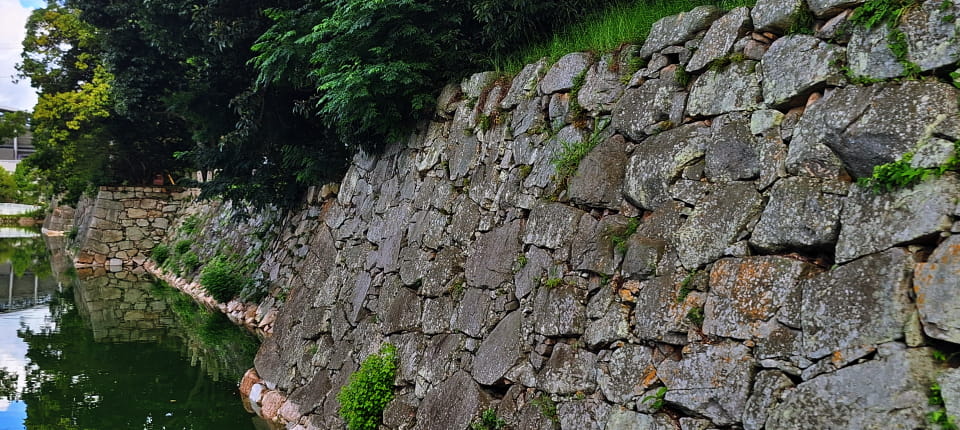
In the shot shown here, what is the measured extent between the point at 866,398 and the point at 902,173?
0.92m

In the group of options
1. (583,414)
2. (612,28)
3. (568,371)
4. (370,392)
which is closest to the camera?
(583,414)

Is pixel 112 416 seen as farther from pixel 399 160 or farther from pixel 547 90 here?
pixel 547 90

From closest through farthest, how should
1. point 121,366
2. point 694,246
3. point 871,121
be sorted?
1. point 871,121
2. point 694,246
3. point 121,366

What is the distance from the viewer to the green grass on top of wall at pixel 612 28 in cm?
483

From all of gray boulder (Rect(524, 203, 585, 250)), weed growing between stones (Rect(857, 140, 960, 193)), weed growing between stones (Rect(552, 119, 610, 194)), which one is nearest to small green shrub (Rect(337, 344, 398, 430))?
gray boulder (Rect(524, 203, 585, 250))

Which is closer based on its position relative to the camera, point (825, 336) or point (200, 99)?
point (825, 336)

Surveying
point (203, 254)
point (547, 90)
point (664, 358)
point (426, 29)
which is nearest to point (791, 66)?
point (664, 358)

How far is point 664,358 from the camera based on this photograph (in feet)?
11.6

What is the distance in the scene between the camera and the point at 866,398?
8.49 ft

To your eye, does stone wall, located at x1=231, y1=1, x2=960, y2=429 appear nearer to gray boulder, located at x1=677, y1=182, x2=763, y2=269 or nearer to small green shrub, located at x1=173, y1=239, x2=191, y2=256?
gray boulder, located at x1=677, y1=182, x2=763, y2=269

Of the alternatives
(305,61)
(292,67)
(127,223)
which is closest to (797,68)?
(305,61)

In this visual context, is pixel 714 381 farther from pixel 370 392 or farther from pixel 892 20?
pixel 370 392

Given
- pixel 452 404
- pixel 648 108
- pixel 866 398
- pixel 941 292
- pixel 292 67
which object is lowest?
pixel 452 404

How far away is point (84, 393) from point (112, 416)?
1159 millimetres
